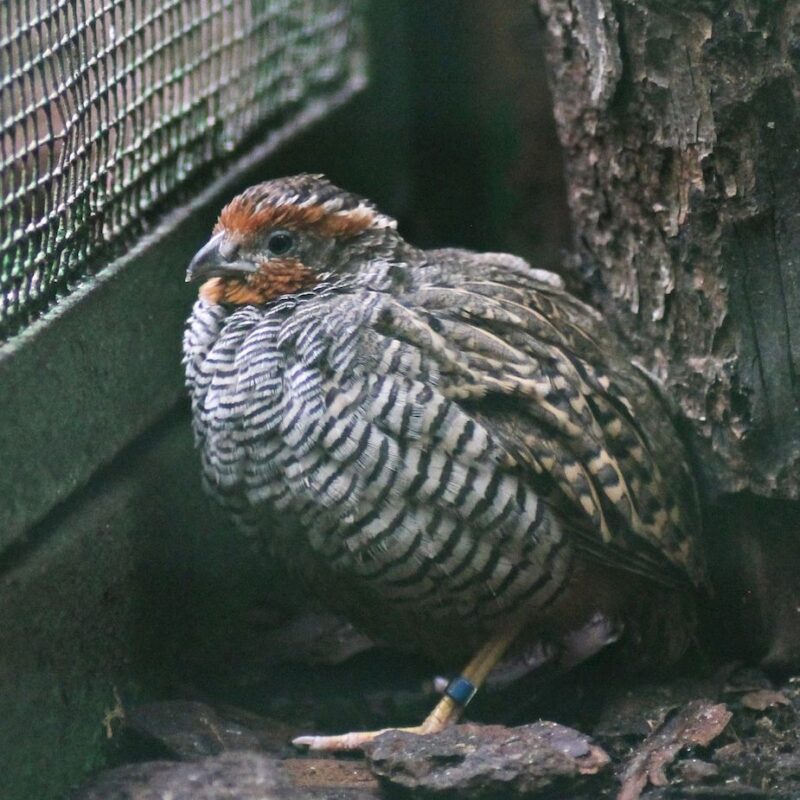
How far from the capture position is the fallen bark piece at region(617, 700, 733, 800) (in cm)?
352

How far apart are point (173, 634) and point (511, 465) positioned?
1379mm

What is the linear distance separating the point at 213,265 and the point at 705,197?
4.80 feet

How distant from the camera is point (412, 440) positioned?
3490 mm

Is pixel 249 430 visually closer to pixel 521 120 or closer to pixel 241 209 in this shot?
pixel 241 209

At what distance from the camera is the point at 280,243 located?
3910 mm

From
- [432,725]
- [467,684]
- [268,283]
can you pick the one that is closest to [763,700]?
[467,684]

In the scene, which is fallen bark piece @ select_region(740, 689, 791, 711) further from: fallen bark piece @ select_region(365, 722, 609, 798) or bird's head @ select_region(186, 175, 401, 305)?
bird's head @ select_region(186, 175, 401, 305)

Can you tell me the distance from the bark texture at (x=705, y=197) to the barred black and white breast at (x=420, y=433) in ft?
0.68

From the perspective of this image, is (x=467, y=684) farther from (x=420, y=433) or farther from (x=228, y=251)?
(x=228, y=251)

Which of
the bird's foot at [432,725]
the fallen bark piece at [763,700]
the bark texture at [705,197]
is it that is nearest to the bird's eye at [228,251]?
the bark texture at [705,197]

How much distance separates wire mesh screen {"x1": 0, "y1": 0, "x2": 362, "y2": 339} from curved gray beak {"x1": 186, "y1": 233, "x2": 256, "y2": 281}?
36 cm

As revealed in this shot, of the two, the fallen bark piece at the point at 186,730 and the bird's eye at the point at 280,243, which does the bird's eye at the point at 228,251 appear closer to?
the bird's eye at the point at 280,243

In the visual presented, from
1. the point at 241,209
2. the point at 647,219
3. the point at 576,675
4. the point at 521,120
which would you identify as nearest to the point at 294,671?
the point at 576,675

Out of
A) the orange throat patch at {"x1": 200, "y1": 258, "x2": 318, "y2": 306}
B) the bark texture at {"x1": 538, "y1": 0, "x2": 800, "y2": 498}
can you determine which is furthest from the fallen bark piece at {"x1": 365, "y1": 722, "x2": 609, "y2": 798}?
the orange throat patch at {"x1": 200, "y1": 258, "x2": 318, "y2": 306}
